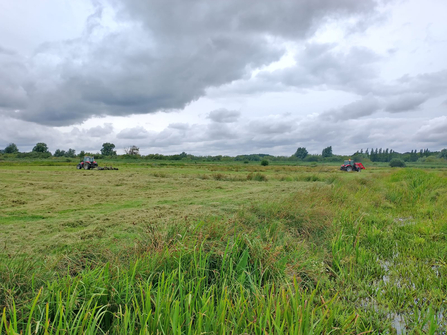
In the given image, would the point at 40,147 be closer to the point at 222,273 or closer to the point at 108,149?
the point at 108,149

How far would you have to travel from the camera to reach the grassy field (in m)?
2.26

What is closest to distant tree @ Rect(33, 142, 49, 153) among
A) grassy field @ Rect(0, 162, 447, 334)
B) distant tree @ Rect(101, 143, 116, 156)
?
distant tree @ Rect(101, 143, 116, 156)

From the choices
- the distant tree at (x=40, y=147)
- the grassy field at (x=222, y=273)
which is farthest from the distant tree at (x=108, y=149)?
the grassy field at (x=222, y=273)

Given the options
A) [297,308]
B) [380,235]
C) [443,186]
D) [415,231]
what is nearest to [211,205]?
[380,235]

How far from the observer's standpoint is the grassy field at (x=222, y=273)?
7.42 feet

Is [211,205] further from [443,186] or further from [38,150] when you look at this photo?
[38,150]

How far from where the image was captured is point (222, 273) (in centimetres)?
323

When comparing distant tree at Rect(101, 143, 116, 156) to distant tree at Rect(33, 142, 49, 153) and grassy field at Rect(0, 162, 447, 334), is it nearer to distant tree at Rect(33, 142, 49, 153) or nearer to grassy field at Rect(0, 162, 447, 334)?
distant tree at Rect(33, 142, 49, 153)

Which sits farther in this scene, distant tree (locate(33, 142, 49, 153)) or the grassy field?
distant tree (locate(33, 142, 49, 153))

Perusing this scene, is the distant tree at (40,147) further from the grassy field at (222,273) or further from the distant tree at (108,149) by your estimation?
the grassy field at (222,273)

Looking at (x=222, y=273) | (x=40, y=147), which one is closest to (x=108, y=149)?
(x=40, y=147)

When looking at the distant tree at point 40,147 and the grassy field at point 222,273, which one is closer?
the grassy field at point 222,273

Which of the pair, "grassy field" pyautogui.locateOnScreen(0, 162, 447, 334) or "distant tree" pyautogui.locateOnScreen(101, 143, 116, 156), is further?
"distant tree" pyautogui.locateOnScreen(101, 143, 116, 156)

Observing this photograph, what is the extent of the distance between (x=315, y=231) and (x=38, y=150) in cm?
11537
